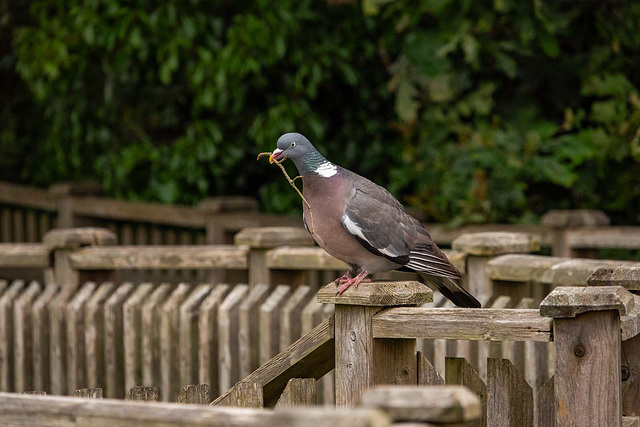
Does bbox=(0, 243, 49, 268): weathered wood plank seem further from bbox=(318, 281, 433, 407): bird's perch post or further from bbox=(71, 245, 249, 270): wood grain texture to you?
bbox=(318, 281, 433, 407): bird's perch post

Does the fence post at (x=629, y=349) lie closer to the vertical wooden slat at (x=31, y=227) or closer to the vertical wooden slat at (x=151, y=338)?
the vertical wooden slat at (x=151, y=338)

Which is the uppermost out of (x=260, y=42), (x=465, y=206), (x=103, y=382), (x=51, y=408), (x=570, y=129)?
(x=260, y=42)

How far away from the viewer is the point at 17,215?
329 inches

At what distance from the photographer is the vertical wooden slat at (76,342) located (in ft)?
15.0

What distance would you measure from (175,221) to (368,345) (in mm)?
4399

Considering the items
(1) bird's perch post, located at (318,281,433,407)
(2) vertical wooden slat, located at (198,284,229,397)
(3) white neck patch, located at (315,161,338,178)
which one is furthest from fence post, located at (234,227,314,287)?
(1) bird's perch post, located at (318,281,433,407)

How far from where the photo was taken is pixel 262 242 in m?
4.59

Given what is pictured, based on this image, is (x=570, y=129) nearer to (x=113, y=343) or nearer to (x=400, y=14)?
(x=400, y=14)

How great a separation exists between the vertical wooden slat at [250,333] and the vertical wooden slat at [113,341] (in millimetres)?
655

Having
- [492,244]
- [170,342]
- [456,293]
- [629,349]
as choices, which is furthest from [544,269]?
[170,342]

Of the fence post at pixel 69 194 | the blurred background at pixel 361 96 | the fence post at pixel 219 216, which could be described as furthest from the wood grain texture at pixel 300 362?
the fence post at pixel 69 194

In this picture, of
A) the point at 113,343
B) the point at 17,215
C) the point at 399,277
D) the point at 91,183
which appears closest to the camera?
the point at 113,343

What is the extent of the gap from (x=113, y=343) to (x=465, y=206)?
8.02 feet

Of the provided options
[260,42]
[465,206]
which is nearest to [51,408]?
[465,206]
